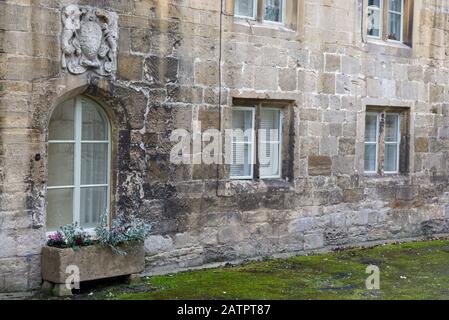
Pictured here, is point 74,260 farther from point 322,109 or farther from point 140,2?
point 322,109

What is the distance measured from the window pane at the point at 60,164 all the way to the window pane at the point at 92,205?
0.87ft

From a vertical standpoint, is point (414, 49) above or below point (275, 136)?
above

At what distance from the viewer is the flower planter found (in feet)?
26.0

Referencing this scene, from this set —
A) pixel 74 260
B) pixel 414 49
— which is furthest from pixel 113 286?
pixel 414 49

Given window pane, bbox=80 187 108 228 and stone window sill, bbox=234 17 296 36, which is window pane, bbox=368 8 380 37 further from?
window pane, bbox=80 187 108 228

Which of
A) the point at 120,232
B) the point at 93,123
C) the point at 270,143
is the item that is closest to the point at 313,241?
the point at 270,143

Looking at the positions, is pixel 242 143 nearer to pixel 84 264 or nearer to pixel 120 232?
pixel 120 232

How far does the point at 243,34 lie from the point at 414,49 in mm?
3944

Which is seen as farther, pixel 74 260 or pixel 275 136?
pixel 275 136

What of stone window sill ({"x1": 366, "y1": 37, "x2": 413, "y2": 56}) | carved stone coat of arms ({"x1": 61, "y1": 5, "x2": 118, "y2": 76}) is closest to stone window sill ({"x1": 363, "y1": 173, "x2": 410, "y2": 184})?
stone window sill ({"x1": 366, "y1": 37, "x2": 413, "y2": 56})

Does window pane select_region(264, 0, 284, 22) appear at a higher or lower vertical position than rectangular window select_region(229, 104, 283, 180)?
higher

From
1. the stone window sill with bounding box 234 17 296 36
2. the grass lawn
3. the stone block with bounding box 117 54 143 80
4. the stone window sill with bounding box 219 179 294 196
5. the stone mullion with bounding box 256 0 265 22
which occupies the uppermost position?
the stone mullion with bounding box 256 0 265 22

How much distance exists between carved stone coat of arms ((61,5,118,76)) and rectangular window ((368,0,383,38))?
16.7 ft

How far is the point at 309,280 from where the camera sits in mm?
9133
